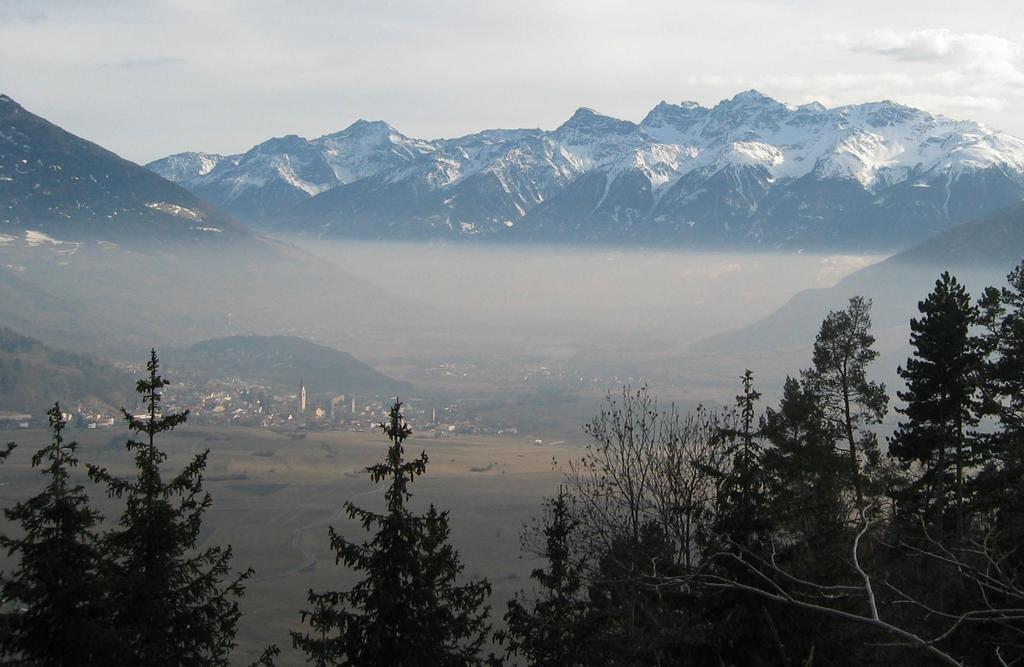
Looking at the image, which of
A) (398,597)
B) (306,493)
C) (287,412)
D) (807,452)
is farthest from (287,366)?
(398,597)

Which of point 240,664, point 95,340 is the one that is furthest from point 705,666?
point 95,340

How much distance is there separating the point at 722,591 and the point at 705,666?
125 cm

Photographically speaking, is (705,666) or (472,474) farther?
(472,474)

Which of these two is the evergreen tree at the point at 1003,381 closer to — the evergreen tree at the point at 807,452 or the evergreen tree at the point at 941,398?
the evergreen tree at the point at 941,398

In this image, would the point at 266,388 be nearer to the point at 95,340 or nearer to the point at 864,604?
the point at 95,340

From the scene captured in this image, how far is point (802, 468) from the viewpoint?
24.2 m

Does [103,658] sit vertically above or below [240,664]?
above

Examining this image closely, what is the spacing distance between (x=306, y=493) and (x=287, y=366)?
346ft

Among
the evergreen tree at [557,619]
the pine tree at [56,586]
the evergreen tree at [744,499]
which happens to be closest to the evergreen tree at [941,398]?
the evergreen tree at [744,499]

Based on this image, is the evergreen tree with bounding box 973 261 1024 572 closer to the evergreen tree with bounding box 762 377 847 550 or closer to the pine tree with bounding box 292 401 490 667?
the evergreen tree with bounding box 762 377 847 550

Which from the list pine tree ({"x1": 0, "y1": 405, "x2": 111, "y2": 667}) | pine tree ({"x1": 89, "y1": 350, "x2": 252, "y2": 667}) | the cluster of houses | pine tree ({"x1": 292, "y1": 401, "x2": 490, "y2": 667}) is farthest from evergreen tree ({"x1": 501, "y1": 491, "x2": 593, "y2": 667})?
the cluster of houses

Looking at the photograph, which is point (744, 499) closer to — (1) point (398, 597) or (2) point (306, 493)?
(1) point (398, 597)

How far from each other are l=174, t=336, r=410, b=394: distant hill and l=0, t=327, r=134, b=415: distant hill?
26957 millimetres

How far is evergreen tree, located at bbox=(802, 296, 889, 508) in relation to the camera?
981 inches
